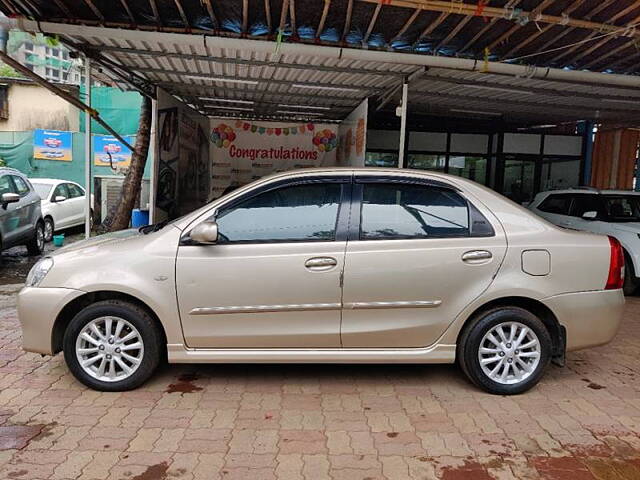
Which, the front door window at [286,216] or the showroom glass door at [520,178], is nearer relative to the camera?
the front door window at [286,216]

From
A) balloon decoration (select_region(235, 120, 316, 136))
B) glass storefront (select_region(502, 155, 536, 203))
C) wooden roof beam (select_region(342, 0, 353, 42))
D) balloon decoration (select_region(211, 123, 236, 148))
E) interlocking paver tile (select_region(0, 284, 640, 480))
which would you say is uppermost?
wooden roof beam (select_region(342, 0, 353, 42))

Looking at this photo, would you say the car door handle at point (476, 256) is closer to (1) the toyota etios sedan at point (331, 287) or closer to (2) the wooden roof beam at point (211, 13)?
(1) the toyota etios sedan at point (331, 287)

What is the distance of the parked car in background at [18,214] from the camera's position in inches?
334

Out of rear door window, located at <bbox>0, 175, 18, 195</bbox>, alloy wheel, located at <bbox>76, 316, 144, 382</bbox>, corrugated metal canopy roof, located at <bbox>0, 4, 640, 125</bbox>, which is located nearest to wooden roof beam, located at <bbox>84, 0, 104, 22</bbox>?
corrugated metal canopy roof, located at <bbox>0, 4, 640, 125</bbox>

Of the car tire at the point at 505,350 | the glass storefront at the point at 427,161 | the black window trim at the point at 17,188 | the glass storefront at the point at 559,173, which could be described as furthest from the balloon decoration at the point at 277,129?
the car tire at the point at 505,350

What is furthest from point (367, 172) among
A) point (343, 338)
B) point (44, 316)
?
point (44, 316)

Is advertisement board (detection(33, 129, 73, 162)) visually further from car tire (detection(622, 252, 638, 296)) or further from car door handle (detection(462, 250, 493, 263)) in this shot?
car door handle (detection(462, 250, 493, 263))

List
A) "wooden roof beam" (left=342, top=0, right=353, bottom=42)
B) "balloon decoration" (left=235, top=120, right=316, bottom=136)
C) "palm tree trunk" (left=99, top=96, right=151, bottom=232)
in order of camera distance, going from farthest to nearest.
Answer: "balloon decoration" (left=235, top=120, right=316, bottom=136)
"palm tree trunk" (left=99, top=96, right=151, bottom=232)
"wooden roof beam" (left=342, top=0, right=353, bottom=42)

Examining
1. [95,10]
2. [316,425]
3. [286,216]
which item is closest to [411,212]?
[286,216]

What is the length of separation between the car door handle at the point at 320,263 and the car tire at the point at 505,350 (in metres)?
1.13

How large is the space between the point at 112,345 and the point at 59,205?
370 inches

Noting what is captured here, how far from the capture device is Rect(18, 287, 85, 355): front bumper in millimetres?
3604

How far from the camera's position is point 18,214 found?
894 cm

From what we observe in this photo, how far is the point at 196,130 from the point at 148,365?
706cm
